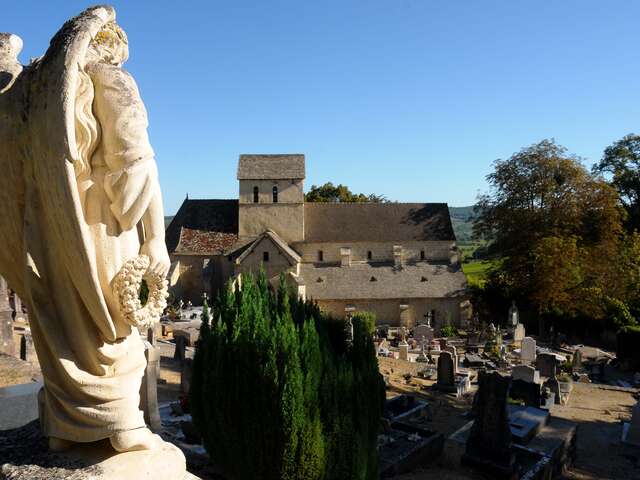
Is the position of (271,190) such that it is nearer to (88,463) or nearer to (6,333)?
(6,333)

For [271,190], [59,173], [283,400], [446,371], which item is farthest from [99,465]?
[271,190]

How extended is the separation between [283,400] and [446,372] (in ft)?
35.4

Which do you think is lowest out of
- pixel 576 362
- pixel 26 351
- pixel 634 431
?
pixel 634 431

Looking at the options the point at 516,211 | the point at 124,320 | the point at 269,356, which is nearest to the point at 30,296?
the point at 124,320

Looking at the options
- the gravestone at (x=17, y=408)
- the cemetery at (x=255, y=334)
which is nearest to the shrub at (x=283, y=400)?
the cemetery at (x=255, y=334)

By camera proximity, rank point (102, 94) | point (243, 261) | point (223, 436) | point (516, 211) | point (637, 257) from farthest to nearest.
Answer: point (516, 211)
point (243, 261)
point (637, 257)
point (223, 436)
point (102, 94)

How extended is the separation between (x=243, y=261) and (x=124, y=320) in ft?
87.7

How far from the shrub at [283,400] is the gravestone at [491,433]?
3256 mm

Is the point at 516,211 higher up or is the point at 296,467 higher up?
the point at 516,211

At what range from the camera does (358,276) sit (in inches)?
1195

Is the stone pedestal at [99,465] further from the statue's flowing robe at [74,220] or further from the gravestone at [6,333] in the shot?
the gravestone at [6,333]

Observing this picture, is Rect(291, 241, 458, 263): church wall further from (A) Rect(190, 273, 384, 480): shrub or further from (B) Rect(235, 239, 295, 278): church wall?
(A) Rect(190, 273, 384, 480): shrub

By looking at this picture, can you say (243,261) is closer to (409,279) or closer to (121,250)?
(409,279)

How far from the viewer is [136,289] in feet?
8.81
